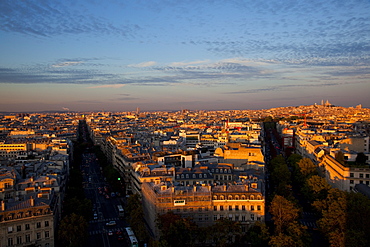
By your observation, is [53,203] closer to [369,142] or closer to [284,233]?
[284,233]

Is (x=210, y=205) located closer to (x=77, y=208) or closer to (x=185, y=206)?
(x=185, y=206)

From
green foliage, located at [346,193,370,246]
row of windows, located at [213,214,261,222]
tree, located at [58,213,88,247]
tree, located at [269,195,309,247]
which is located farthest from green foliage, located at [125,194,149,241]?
green foliage, located at [346,193,370,246]

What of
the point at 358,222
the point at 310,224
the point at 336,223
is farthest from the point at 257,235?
the point at 310,224

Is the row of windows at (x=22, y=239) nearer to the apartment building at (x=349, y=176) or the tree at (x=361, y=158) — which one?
the apartment building at (x=349, y=176)

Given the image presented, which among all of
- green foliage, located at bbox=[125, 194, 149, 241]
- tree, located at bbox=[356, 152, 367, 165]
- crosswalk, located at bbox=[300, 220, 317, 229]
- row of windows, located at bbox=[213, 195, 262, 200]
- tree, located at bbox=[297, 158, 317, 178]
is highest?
tree, located at bbox=[356, 152, 367, 165]

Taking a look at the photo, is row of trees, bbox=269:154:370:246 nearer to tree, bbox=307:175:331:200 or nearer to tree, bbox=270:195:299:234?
tree, bbox=270:195:299:234

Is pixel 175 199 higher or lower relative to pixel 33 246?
higher

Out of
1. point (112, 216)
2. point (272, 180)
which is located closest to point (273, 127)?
point (272, 180)

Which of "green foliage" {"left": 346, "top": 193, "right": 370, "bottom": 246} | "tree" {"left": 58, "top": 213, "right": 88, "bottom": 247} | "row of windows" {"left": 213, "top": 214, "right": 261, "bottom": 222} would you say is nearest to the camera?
"green foliage" {"left": 346, "top": 193, "right": 370, "bottom": 246}
